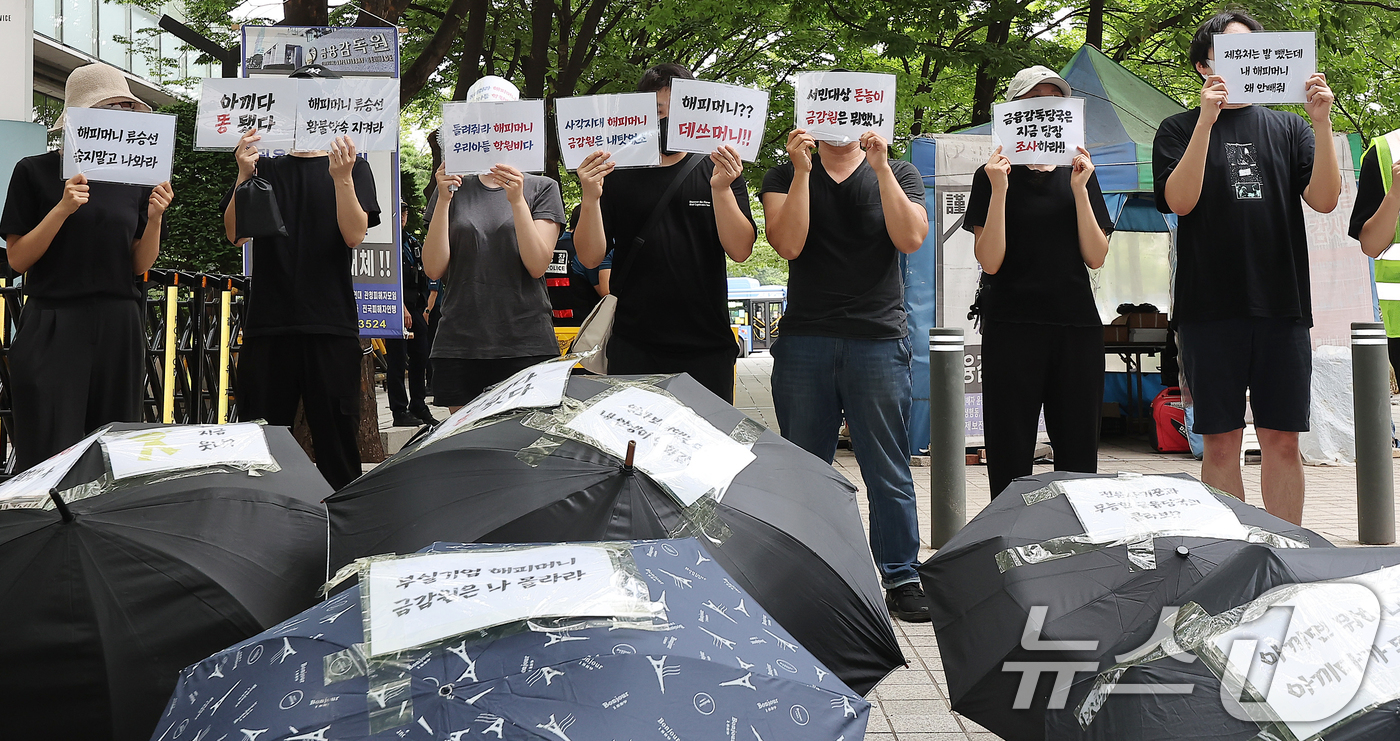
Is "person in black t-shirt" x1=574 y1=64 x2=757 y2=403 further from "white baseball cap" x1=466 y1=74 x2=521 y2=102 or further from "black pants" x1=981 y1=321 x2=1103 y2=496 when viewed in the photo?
"black pants" x1=981 y1=321 x2=1103 y2=496

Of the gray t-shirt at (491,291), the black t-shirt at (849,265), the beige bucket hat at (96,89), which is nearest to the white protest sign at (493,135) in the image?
the gray t-shirt at (491,291)

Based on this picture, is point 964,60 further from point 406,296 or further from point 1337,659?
point 1337,659

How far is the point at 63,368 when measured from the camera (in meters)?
4.15

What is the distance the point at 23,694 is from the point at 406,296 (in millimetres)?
8465

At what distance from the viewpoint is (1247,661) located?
67.0 inches

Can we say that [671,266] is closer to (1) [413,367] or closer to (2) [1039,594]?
(2) [1039,594]

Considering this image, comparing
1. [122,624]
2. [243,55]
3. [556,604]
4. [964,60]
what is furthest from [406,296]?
[556,604]

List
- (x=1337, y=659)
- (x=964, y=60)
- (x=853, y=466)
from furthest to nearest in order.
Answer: (x=964, y=60), (x=853, y=466), (x=1337, y=659)

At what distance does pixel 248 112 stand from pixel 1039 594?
3.30 meters

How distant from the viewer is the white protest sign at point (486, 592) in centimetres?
145

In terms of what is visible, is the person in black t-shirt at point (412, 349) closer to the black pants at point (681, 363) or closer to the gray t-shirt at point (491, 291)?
the gray t-shirt at point (491, 291)

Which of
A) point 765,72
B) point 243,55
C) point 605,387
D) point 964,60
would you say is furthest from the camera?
point 765,72

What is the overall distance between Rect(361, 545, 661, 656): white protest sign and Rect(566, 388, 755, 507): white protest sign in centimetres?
45

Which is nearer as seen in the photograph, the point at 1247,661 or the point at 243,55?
the point at 1247,661
